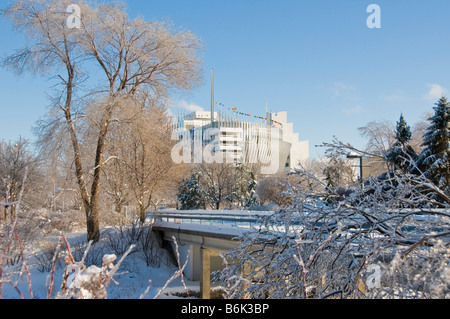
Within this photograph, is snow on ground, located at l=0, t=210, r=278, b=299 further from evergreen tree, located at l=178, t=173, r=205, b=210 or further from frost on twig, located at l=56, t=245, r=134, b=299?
evergreen tree, located at l=178, t=173, r=205, b=210

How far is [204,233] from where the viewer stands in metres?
16.3

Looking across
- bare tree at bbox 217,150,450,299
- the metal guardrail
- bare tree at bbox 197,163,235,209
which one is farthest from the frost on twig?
bare tree at bbox 197,163,235,209

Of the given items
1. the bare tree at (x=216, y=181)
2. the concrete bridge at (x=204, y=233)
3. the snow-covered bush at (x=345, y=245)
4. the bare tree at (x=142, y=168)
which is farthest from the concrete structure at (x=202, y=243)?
the bare tree at (x=216, y=181)

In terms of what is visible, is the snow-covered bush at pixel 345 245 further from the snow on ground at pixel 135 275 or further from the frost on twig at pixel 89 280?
the snow on ground at pixel 135 275

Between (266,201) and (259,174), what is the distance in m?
13.4

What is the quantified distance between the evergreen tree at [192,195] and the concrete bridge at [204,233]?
25.0 m

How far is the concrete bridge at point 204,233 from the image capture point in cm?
1481

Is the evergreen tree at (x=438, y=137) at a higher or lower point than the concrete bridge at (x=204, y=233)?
higher

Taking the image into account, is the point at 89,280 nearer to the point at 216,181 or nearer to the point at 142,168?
the point at 142,168

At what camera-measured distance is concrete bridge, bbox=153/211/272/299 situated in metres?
14.8

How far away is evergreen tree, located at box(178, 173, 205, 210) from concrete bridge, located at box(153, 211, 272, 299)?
25.0m

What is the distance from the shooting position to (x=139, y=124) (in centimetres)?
1909
